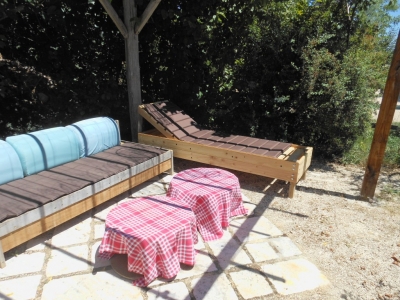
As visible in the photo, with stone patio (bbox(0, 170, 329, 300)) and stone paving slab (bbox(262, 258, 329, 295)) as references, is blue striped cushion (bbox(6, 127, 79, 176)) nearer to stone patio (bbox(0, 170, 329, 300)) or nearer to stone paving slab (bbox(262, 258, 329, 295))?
stone patio (bbox(0, 170, 329, 300))

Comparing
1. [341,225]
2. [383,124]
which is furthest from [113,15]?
[341,225]

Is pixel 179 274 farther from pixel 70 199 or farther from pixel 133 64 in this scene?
pixel 133 64

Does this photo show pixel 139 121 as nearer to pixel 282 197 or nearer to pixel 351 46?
pixel 282 197

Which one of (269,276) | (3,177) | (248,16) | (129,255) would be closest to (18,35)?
(3,177)

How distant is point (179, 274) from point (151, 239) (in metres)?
0.51

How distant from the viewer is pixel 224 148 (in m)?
4.72

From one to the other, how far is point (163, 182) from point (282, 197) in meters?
1.82

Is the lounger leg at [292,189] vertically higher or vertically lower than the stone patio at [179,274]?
higher

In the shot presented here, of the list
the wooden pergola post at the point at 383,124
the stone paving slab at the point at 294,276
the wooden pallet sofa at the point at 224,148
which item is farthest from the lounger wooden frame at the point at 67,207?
the wooden pergola post at the point at 383,124

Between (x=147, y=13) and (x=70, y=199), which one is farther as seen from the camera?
(x=147, y=13)

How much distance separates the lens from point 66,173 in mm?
3766

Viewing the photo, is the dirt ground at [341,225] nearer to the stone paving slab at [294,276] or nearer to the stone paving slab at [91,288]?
the stone paving slab at [294,276]

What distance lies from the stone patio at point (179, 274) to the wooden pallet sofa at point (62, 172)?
23 centimetres

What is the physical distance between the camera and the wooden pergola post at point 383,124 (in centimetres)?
378
